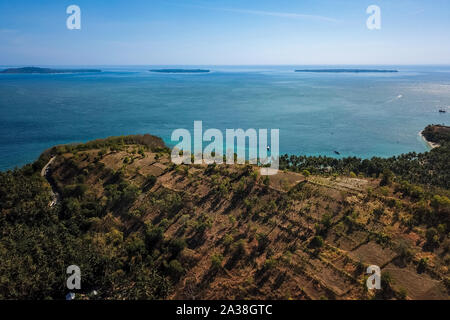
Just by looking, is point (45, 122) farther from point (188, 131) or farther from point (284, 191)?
point (284, 191)

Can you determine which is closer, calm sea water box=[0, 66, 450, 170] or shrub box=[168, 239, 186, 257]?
shrub box=[168, 239, 186, 257]

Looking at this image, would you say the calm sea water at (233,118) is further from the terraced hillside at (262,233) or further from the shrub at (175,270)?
the shrub at (175,270)

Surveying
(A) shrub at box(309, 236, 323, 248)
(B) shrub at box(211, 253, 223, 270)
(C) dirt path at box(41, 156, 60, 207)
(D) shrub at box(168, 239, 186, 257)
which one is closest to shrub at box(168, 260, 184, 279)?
(D) shrub at box(168, 239, 186, 257)


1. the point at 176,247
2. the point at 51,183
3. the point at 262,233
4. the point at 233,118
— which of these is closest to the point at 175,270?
the point at 176,247

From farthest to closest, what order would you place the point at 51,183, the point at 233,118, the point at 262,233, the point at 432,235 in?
1. the point at 233,118
2. the point at 51,183
3. the point at 262,233
4. the point at 432,235

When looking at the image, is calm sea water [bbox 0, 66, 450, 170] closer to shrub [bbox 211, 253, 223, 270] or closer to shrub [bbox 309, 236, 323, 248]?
shrub [bbox 309, 236, 323, 248]

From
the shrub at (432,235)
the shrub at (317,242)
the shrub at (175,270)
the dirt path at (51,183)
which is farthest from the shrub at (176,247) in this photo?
the shrub at (432,235)

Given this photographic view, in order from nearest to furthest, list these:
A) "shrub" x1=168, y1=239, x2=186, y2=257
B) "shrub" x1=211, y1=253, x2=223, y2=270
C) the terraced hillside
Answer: the terraced hillside < "shrub" x1=211, y1=253, x2=223, y2=270 < "shrub" x1=168, y1=239, x2=186, y2=257

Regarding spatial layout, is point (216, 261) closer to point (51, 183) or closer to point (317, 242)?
point (317, 242)

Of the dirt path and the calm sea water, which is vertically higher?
the calm sea water
